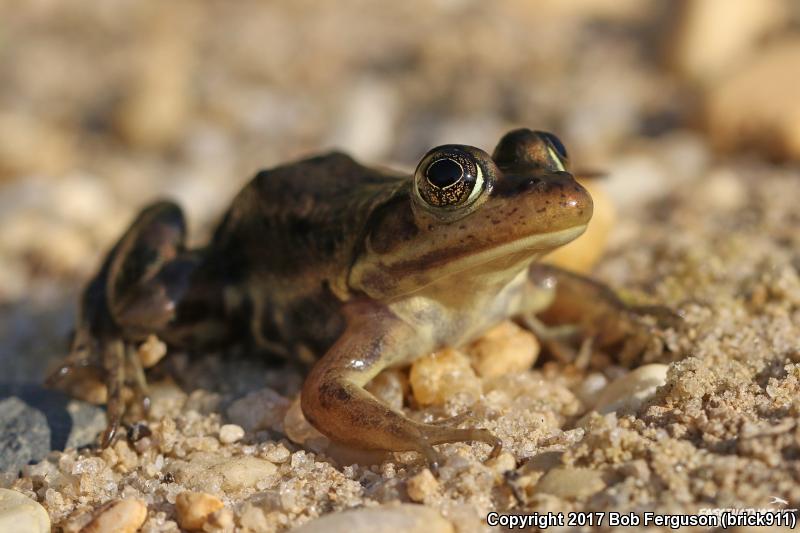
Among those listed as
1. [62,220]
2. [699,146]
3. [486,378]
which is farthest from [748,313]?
[62,220]

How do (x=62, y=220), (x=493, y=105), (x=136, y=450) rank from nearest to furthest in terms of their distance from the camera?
(x=136, y=450)
(x=62, y=220)
(x=493, y=105)

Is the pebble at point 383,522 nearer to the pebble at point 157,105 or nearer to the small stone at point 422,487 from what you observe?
the small stone at point 422,487

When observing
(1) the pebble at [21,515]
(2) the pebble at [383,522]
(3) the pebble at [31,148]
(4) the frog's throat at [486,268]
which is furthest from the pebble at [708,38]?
(1) the pebble at [21,515]

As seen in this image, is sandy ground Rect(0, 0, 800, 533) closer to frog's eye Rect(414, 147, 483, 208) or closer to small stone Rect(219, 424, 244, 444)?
small stone Rect(219, 424, 244, 444)

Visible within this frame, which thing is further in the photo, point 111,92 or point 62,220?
point 111,92

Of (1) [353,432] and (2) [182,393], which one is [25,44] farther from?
(1) [353,432]

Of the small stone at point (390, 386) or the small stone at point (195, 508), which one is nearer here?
the small stone at point (195, 508)

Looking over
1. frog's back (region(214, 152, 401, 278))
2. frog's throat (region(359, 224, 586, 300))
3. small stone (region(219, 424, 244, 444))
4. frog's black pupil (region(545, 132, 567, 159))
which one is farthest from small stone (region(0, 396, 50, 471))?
frog's black pupil (region(545, 132, 567, 159))
